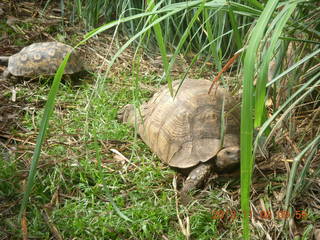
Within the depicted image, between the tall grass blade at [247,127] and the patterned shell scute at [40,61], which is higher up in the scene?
the tall grass blade at [247,127]

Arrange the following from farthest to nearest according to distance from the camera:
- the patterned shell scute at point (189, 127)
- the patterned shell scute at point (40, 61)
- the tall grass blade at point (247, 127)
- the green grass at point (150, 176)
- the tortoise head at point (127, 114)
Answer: the patterned shell scute at point (40, 61), the tortoise head at point (127, 114), the patterned shell scute at point (189, 127), the green grass at point (150, 176), the tall grass blade at point (247, 127)

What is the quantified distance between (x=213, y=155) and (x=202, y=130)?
0.16m

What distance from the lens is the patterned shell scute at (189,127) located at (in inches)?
96.0

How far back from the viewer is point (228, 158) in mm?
2346

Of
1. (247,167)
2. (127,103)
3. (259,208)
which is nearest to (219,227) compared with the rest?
(259,208)

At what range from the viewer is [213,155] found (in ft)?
7.84

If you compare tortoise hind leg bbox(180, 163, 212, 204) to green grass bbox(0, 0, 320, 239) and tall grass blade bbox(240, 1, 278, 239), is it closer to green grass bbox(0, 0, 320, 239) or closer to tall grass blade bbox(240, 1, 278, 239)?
green grass bbox(0, 0, 320, 239)

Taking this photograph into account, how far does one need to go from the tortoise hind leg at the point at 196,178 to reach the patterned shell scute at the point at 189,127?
4 cm

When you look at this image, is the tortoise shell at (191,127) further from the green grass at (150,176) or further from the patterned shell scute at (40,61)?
the patterned shell scute at (40,61)

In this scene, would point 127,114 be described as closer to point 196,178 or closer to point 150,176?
point 150,176

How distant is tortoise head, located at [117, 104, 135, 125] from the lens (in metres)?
2.94
